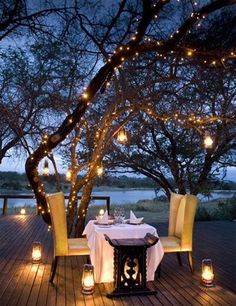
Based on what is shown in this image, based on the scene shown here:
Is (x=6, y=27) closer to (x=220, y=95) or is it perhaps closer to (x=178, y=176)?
(x=220, y=95)

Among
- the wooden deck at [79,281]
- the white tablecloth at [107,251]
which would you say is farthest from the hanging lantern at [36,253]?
the white tablecloth at [107,251]

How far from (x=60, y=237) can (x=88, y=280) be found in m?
0.69

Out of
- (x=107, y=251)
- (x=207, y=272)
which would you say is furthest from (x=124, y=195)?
(x=207, y=272)

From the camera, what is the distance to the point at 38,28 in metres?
4.30

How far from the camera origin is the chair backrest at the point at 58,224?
4.04 meters

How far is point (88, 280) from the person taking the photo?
140 inches

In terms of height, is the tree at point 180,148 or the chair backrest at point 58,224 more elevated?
the tree at point 180,148

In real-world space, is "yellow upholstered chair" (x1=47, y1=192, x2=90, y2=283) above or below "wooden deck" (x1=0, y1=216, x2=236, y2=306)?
above

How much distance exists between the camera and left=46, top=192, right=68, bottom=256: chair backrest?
4.04m

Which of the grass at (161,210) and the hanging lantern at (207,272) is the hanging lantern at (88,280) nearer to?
the hanging lantern at (207,272)

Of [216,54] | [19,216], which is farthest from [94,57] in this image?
[19,216]

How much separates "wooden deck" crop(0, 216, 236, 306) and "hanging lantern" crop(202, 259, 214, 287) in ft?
0.25

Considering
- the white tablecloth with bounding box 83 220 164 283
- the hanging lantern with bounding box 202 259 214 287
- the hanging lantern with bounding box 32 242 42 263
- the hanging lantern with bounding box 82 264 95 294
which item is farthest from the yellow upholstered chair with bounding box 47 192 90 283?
the hanging lantern with bounding box 202 259 214 287

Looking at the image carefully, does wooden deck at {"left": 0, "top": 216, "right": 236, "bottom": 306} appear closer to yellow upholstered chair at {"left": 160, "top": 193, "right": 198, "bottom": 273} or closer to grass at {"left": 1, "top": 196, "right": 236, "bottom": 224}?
yellow upholstered chair at {"left": 160, "top": 193, "right": 198, "bottom": 273}
